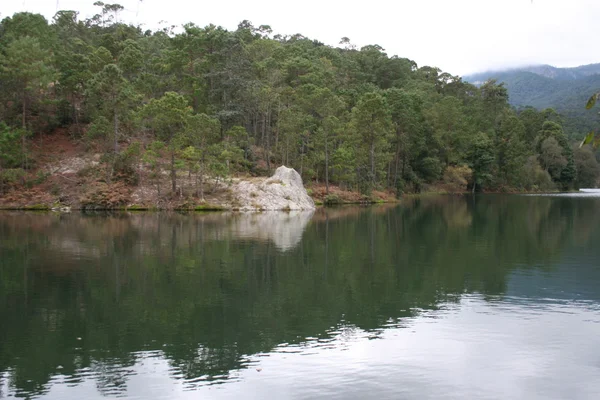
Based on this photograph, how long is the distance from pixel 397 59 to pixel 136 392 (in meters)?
101

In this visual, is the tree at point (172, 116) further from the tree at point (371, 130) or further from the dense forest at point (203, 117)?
the tree at point (371, 130)

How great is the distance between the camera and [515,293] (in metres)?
17.4

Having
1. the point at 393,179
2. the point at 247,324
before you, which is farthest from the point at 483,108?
the point at 247,324

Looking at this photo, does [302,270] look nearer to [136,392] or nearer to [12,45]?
[136,392]

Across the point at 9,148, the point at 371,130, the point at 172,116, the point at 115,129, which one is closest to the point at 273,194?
the point at 172,116

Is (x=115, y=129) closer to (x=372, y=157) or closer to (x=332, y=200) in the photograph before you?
(x=332, y=200)

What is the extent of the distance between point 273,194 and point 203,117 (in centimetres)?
951

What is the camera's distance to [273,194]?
5066cm

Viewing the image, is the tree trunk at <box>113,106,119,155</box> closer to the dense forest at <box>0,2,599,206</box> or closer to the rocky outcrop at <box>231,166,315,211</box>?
the dense forest at <box>0,2,599,206</box>

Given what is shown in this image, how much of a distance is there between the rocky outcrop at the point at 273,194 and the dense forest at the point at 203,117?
2.87 meters

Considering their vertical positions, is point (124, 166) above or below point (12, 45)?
below

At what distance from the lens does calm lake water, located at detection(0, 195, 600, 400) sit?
10.2 m

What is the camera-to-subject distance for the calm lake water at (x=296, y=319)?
10.2m

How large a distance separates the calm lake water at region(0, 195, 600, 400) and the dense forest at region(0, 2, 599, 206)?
2290 cm
